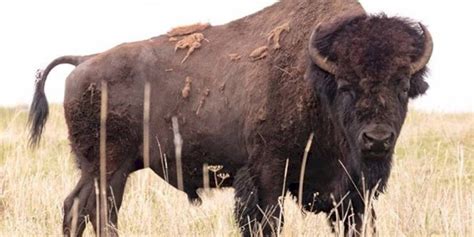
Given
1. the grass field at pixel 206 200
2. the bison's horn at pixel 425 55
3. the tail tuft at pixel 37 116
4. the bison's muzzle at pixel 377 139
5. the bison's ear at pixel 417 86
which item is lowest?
the grass field at pixel 206 200

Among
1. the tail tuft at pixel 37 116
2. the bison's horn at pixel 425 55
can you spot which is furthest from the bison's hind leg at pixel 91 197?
the bison's horn at pixel 425 55

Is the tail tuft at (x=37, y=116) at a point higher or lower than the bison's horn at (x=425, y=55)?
lower

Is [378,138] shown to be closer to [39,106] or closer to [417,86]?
[417,86]

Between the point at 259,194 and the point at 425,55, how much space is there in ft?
4.53

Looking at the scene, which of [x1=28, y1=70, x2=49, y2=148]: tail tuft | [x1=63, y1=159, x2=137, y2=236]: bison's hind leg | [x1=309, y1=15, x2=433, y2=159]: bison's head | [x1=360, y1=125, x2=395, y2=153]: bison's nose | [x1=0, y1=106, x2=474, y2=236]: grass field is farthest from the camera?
[x1=28, y1=70, x2=49, y2=148]: tail tuft

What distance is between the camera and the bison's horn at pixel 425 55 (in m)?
6.16

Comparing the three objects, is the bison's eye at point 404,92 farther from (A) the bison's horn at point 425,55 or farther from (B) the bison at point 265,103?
(A) the bison's horn at point 425,55

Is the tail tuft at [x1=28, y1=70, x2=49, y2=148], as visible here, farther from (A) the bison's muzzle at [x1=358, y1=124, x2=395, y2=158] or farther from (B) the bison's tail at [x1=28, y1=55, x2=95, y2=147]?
(A) the bison's muzzle at [x1=358, y1=124, x2=395, y2=158]

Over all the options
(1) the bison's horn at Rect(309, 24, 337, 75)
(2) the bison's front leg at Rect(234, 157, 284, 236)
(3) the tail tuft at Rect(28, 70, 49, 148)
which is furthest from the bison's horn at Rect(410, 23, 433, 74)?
(3) the tail tuft at Rect(28, 70, 49, 148)

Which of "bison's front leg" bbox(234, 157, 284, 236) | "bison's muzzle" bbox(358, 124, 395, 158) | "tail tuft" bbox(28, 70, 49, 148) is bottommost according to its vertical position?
"bison's front leg" bbox(234, 157, 284, 236)

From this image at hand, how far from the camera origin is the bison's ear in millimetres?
6273

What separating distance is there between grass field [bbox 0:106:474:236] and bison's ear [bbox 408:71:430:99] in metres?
0.57

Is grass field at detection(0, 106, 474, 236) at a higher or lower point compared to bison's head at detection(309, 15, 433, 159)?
Result: lower

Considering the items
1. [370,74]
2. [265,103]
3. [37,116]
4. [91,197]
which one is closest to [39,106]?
[37,116]
